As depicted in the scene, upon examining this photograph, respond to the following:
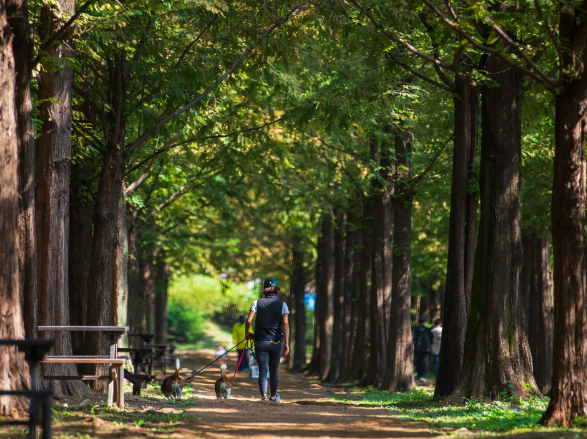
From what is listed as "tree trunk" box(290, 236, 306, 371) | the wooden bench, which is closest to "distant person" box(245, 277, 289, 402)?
the wooden bench

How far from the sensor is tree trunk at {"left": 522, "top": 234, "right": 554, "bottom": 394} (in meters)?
21.4

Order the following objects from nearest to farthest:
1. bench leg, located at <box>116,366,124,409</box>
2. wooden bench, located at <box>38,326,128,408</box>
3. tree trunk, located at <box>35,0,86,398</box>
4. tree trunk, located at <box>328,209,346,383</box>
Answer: wooden bench, located at <box>38,326,128,408</box>
bench leg, located at <box>116,366,124,409</box>
tree trunk, located at <box>35,0,86,398</box>
tree trunk, located at <box>328,209,346,383</box>

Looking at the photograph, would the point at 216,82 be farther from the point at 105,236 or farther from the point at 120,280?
the point at 120,280

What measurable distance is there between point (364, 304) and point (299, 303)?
10.4m

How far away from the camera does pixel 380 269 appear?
18844 millimetres

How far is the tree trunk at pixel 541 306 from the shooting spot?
2139 centimetres

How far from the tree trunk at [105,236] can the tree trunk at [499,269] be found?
5.98m

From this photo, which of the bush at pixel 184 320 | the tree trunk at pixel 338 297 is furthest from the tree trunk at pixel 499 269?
the bush at pixel 184 320

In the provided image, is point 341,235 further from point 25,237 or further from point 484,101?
point 25,237

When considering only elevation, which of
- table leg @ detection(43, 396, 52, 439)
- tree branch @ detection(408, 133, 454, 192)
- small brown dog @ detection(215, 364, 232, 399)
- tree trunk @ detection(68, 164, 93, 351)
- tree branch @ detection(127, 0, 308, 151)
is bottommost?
small brown dog @ detection(215, 364, 232, 399)

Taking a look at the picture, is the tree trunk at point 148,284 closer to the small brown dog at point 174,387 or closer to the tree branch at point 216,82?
Result: the tree branch at point 216,82

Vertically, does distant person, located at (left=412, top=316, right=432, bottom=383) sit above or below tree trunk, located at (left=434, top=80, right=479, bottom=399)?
below

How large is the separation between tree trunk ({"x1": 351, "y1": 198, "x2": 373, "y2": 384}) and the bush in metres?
37.9

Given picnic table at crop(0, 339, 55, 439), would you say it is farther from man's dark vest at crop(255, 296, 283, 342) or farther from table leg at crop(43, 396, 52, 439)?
man's dark vest at crop(255, 296, 283, 342)
